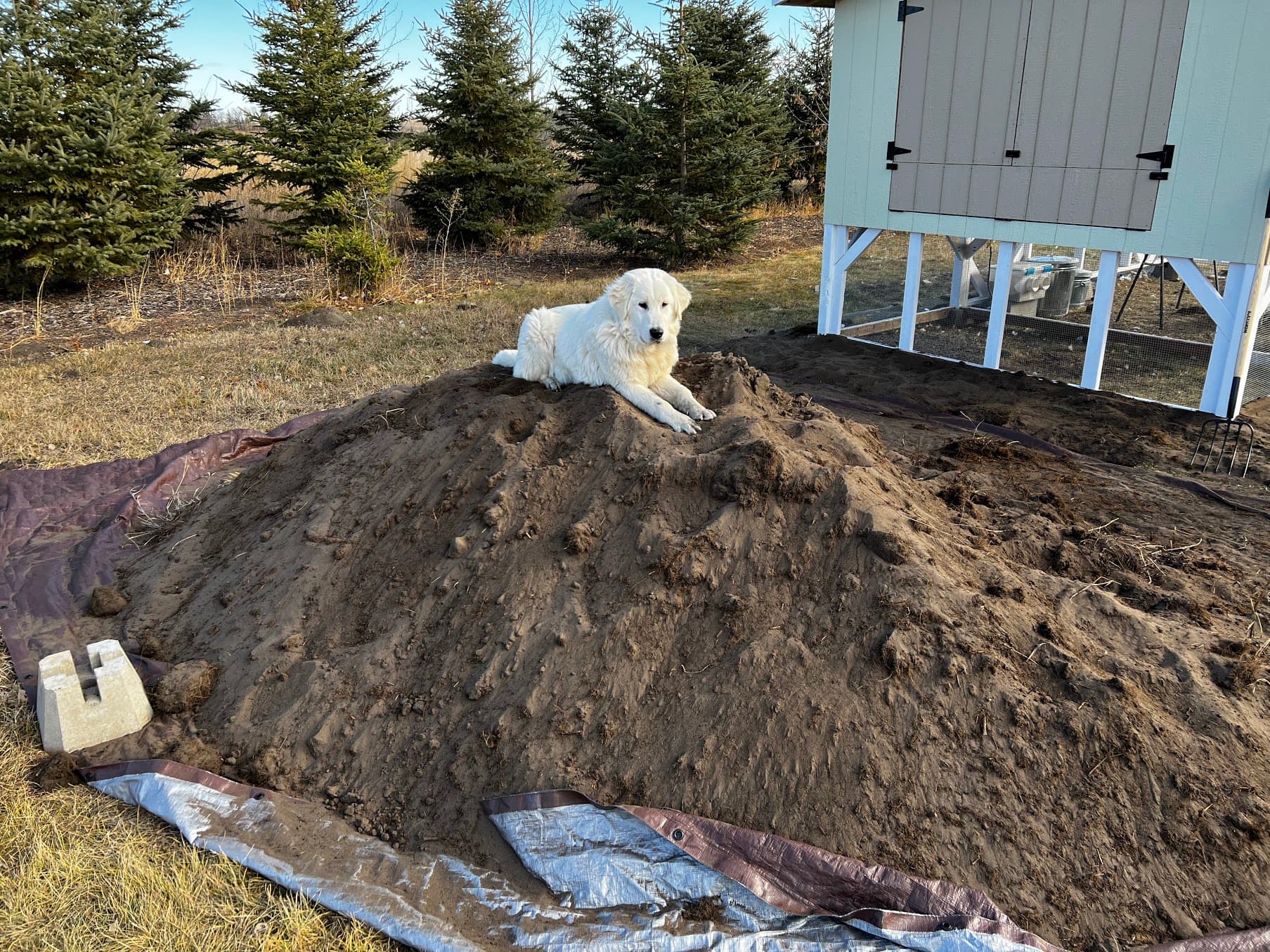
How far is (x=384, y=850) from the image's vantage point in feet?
11.7

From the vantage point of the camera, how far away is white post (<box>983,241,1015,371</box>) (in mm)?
9414

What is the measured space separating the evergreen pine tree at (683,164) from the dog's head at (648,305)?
12053 mm

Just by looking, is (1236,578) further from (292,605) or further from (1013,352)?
(1013,352)

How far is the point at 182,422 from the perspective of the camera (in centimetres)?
873

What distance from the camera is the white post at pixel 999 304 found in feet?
30.9

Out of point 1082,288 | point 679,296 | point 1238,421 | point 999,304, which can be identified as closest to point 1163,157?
point 999,304

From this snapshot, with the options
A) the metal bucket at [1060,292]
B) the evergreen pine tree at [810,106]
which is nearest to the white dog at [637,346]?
the metal bucket at [1060,292]

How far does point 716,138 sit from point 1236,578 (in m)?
13.7

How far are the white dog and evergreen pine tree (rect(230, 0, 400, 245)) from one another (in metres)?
11.1

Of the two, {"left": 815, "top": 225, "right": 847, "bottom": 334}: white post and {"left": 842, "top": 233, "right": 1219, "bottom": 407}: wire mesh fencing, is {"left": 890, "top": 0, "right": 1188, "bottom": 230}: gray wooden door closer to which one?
{"left": 842, "top": 233, "right": 1219, "bottom": 407}: wire mesh fencing

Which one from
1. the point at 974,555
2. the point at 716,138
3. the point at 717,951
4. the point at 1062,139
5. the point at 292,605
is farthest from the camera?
the point at 716,138

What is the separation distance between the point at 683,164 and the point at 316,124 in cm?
709

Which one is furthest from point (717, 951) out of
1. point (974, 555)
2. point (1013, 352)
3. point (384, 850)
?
point (1013, 352)

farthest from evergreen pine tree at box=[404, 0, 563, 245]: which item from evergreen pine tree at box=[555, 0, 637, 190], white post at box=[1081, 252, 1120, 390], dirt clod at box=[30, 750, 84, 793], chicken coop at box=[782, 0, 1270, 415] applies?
dirt clod at box=[30, 750, 84, 793]
